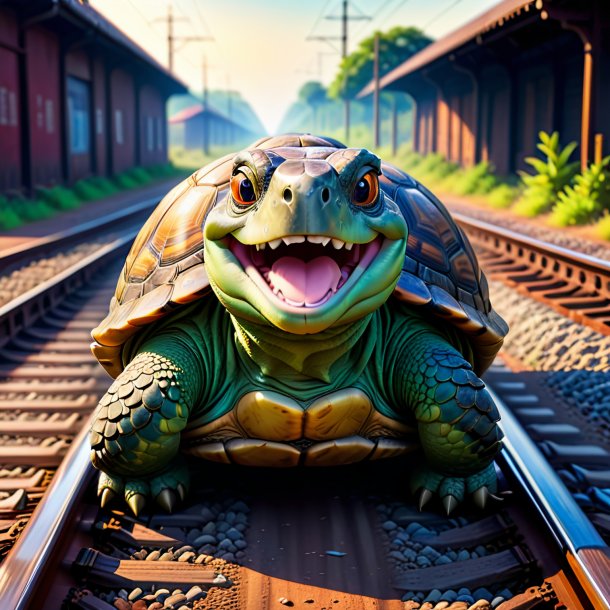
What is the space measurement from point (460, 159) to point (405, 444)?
27.1m

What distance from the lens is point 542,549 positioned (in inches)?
114

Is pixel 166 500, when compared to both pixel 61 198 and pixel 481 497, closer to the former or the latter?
pixel 481 497

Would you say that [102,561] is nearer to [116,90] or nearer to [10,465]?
[10,465]

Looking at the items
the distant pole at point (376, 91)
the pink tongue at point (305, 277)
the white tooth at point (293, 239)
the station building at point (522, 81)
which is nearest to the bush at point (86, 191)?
the station building at point (522, 81)

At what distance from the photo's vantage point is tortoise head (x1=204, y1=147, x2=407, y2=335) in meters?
2.64

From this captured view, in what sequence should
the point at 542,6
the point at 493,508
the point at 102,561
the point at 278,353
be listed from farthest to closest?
the point at 542,6 → the point at 493,508 → the point at 278,353 → the point at 102,561

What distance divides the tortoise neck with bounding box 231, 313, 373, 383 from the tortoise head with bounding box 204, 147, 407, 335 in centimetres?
13

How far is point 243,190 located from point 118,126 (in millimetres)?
28204

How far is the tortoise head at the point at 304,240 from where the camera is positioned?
2643 millimetres

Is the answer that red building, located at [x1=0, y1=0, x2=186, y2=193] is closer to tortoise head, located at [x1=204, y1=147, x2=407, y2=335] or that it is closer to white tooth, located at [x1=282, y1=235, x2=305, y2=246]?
tortoise head, located at [x1=204, y1=147, x2=407, y2=335]

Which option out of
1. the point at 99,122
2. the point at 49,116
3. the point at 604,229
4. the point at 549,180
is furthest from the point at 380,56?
the point at 604,229

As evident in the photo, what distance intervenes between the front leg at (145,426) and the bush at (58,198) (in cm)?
1633

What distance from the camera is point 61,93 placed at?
2189cm

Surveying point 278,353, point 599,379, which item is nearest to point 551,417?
point 599,379
